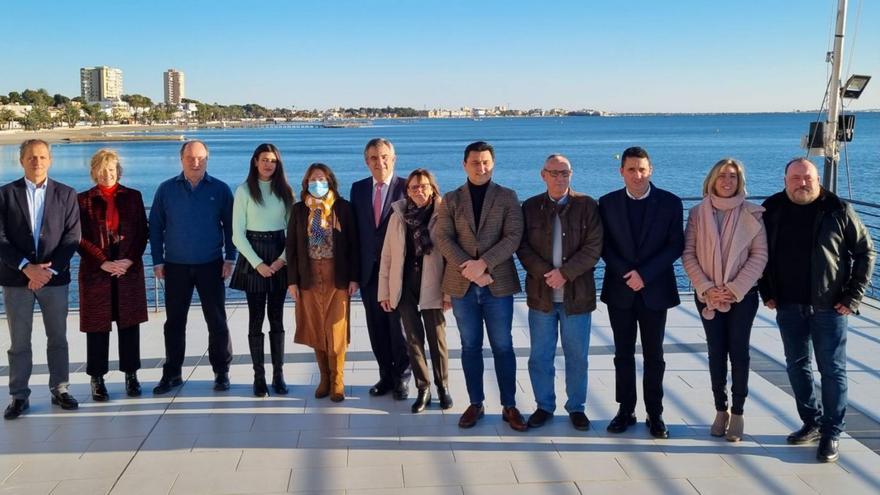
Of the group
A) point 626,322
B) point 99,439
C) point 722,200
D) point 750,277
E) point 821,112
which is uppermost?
point 821,112

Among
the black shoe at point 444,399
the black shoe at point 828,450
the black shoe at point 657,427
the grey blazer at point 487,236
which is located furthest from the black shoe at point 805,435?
the black shoe at point 444,399

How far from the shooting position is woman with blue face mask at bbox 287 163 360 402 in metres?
4.27

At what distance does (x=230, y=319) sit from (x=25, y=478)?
3.04 metres

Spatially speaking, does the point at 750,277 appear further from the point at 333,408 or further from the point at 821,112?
the point at 821,112

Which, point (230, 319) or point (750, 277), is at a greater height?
point (750, 277)

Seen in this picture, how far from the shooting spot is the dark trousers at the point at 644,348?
3.82m

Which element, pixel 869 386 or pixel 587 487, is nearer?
pixel 587 487

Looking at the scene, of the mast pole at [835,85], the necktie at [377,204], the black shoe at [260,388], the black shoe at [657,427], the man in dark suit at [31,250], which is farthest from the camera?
the mast pole at [835,85]

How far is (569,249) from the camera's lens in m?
3.78

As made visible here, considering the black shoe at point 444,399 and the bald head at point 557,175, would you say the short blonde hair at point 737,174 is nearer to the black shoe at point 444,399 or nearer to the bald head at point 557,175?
the bald head at point 557,175

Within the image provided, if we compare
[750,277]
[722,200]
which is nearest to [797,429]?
[750,277]

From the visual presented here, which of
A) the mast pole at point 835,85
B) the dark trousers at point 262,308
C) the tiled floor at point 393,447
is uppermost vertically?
the mast pole at point 835,85

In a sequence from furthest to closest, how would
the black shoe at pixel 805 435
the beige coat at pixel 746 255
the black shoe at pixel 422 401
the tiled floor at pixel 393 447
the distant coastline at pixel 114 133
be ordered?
the distant coastline at pixel 114 133
the black shoe at pixel 422 401
the black shoe at pixel 805 435
the beige coat at pixel 746 255
the tiled floor at pixel 393 447

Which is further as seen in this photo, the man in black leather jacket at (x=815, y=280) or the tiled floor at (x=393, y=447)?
the man in black leather jacket at (x=815, y=280)
